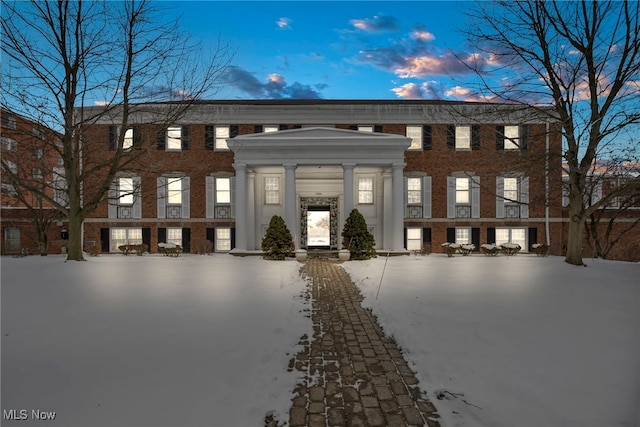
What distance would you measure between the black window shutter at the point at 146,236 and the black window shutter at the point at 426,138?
19995 mm

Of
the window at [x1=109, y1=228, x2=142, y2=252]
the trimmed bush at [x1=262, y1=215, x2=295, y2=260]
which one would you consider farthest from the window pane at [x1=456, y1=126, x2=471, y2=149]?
the window at [x1=109, y1=228, x2=142, y2=252]

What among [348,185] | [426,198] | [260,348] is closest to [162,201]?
[348,185]

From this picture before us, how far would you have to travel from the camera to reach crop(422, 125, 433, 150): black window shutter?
21391mm

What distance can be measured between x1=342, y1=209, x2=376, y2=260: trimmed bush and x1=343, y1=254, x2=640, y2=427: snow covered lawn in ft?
21.8

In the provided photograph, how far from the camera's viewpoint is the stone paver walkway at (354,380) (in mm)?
3242

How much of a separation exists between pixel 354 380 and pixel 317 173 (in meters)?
17.3

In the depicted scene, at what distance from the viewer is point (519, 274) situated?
1072cm

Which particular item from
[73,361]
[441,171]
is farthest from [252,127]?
[73,361]

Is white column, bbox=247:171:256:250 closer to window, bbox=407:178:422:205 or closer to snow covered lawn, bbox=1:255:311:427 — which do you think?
window, bbox=407:178:422:205

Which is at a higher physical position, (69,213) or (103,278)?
(69,213)

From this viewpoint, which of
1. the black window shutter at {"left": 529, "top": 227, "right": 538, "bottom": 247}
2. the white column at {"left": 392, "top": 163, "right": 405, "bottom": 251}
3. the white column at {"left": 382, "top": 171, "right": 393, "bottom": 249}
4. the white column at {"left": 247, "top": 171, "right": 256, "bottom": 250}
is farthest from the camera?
the black window shutter at {"left": 529, "top": 227, "right": 538, "bottom": 247}

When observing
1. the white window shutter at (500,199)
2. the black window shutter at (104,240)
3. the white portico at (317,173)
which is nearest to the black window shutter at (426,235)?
the white portico at (317,173)

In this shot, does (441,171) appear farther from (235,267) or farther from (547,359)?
(547,359)

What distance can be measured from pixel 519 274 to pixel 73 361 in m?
12.2
